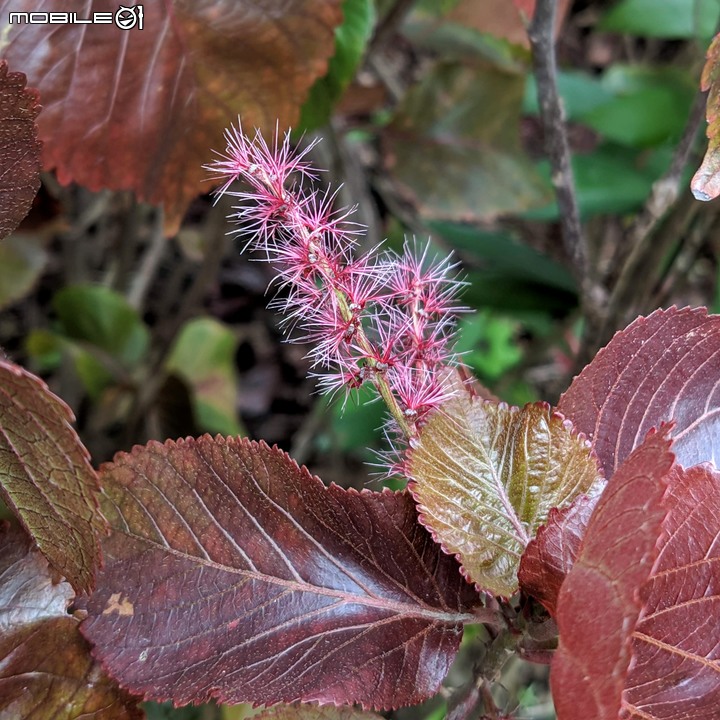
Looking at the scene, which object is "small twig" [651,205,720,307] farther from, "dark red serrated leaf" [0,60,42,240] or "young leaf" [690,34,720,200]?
"dark red serrated leaf" [0,60,42,240]

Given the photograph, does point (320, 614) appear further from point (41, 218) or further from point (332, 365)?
point (41, 218)

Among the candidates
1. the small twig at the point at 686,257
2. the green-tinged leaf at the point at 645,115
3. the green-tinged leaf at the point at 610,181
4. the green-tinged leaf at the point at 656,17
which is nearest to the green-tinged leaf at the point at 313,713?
the small twig at the point at 686,257

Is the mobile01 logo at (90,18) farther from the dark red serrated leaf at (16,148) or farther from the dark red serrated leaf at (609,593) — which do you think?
the dark red serrated leaf at (609,593)

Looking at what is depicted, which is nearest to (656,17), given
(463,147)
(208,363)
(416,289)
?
(463,147)

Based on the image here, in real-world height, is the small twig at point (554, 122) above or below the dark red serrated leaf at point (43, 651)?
above

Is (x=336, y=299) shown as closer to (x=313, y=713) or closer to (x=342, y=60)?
(x=313, y=713)

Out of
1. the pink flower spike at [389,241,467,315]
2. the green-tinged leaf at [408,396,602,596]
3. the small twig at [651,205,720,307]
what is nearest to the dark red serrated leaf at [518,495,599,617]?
the green-tinged leaf at [408,396,602,596]

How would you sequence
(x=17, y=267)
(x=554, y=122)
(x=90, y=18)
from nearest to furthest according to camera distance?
1. (x=90, y=18)
2. (x=554, y=122)
3. (x=17, y=267)
